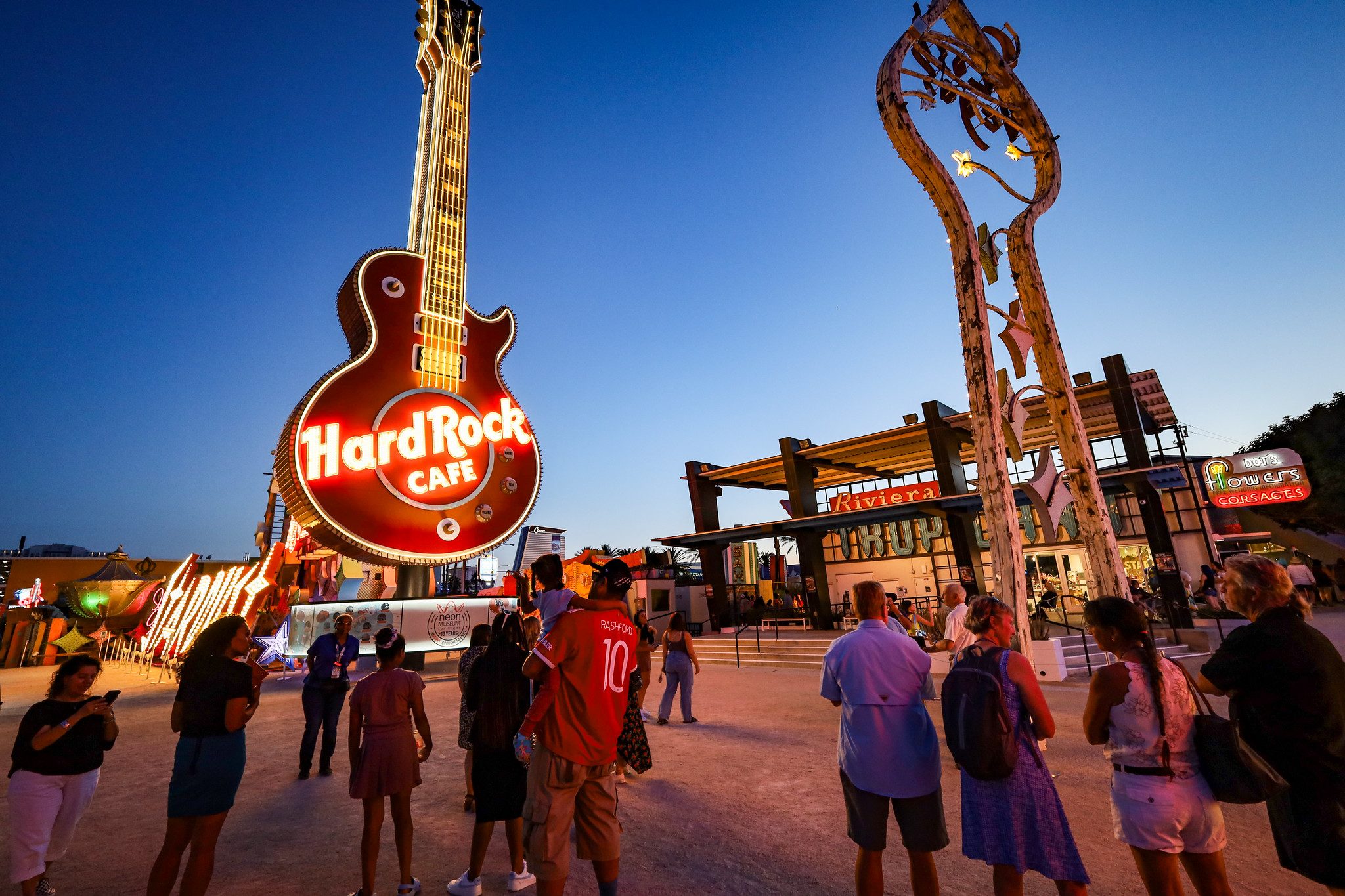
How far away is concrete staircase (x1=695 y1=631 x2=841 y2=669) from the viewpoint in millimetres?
15219

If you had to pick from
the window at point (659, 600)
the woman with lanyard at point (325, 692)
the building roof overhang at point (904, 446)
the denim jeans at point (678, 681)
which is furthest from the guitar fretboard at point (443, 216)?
the window at point (659, 600)

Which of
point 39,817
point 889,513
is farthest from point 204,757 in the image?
point 889,513

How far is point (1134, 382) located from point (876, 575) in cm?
1236

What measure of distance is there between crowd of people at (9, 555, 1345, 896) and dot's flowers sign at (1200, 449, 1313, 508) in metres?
26.3

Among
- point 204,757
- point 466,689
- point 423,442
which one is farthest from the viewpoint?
point 423,442

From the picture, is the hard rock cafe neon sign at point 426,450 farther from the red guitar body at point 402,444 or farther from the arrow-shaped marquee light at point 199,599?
the arrow-shaped marquee light at point 199,599

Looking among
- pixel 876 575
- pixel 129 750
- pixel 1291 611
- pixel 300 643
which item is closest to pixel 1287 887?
pixel 1291 611

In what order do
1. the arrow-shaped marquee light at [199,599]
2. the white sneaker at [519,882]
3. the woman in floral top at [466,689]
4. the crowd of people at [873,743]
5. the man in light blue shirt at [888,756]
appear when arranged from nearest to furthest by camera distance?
the crowd of people at [873,743]
the man in light blue shirt at [888,756]
the white sneaker at [519,882]
the woman in floral top at [466,689]
the arrow-shaped marquee light at [199,599]

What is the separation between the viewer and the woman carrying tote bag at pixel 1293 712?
2.31m

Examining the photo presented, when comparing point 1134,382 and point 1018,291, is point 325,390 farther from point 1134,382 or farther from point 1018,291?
point 1134,382

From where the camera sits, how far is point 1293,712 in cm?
236

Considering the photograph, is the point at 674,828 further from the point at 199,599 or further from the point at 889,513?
the point at 199,599

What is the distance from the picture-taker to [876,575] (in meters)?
26.7

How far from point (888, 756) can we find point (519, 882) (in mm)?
2409
